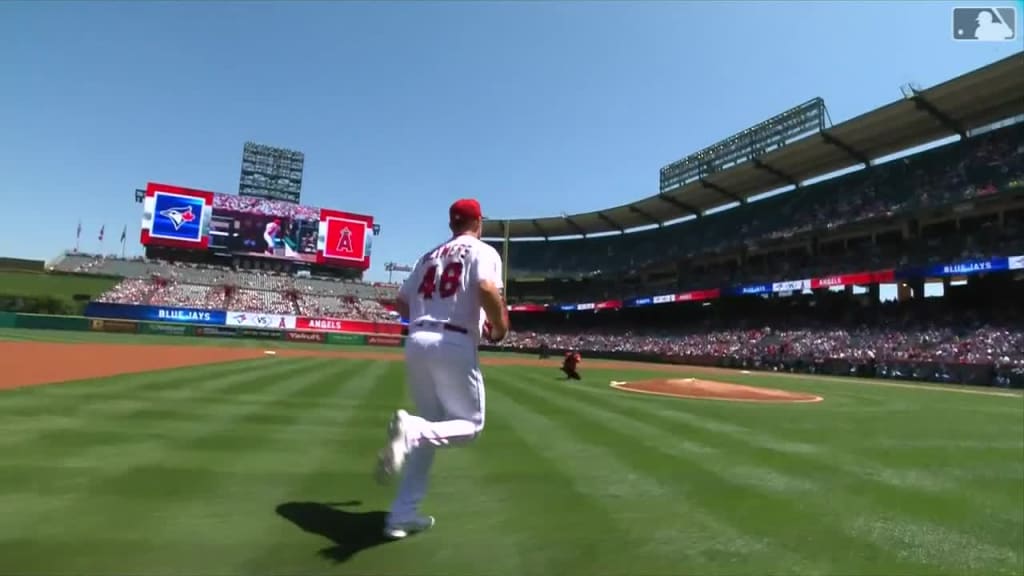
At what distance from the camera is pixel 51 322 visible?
1762 inches

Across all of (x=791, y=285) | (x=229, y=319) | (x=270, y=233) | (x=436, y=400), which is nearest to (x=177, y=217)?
(x=270, y=233)

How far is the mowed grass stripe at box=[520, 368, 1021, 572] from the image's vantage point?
3.51m

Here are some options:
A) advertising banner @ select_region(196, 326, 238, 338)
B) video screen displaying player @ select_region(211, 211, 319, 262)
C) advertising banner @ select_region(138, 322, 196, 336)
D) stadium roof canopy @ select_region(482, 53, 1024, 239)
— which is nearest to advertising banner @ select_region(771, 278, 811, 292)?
stadium roof canopy @ select_region(482, 53, 1024, 239)

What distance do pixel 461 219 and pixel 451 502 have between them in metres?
2.03

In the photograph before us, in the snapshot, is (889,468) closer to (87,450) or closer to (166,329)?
(87,450)

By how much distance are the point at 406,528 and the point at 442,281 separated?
1431 millimetres

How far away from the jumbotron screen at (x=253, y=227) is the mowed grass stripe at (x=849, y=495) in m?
60.0

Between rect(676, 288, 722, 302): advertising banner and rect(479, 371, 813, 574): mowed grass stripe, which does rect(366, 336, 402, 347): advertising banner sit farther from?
rect(479, 371, 813, 574): mowed grass stripe

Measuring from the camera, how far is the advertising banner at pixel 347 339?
51.0 meters

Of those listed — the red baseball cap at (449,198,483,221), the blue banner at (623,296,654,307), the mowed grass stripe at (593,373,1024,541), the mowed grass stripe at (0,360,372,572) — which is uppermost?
the blue banner at (623,296,654,307)

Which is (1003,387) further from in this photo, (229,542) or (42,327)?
(42,327)

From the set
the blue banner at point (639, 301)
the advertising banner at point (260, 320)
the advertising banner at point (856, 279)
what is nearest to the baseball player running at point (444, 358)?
the advertising banner at point (856, 279)

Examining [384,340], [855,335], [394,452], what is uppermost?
[855,335]

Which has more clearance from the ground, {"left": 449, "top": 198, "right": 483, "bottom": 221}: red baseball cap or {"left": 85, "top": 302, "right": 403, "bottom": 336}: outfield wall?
{"left": 449, "top": 198, "right": 483, "bottom": 221}: red baseball cap
